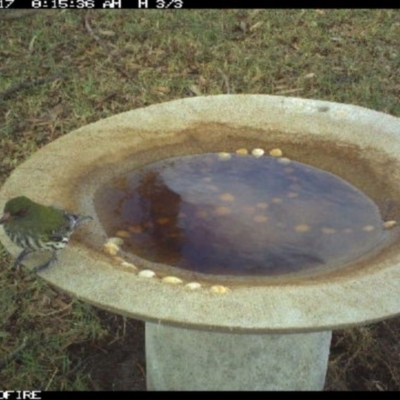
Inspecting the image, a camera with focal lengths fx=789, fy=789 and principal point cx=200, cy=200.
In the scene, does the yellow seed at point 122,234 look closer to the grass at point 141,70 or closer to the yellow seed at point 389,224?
the yellow seed at point 389,224

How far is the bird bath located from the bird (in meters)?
0.05

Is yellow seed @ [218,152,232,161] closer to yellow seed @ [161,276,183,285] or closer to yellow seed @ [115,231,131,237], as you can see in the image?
yellow seed @ [115,231,131,237]

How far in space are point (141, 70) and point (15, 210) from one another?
3501mm

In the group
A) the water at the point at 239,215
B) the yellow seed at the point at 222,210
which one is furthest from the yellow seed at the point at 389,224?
the yellow seed at the point at 222,210

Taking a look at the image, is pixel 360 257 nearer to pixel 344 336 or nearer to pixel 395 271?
pixel 395 271

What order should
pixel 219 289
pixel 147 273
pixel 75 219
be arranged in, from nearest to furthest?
pixel 219 289 < pixel 147 273 < pixel 75 219

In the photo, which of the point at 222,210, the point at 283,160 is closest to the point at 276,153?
the point at 283,160

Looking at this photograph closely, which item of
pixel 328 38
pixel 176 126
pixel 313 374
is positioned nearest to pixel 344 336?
pixel 313 374

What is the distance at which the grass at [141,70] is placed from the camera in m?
3.66

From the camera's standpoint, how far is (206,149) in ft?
10.3

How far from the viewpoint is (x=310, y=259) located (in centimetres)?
251

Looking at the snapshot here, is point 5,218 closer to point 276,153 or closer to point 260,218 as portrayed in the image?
point 260,218

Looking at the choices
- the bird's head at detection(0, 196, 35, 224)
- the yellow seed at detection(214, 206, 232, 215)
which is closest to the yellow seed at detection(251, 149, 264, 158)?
the yellow seed at detection(214, 206, 232, 215)

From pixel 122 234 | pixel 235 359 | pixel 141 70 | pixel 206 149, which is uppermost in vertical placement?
pixel 206 149
